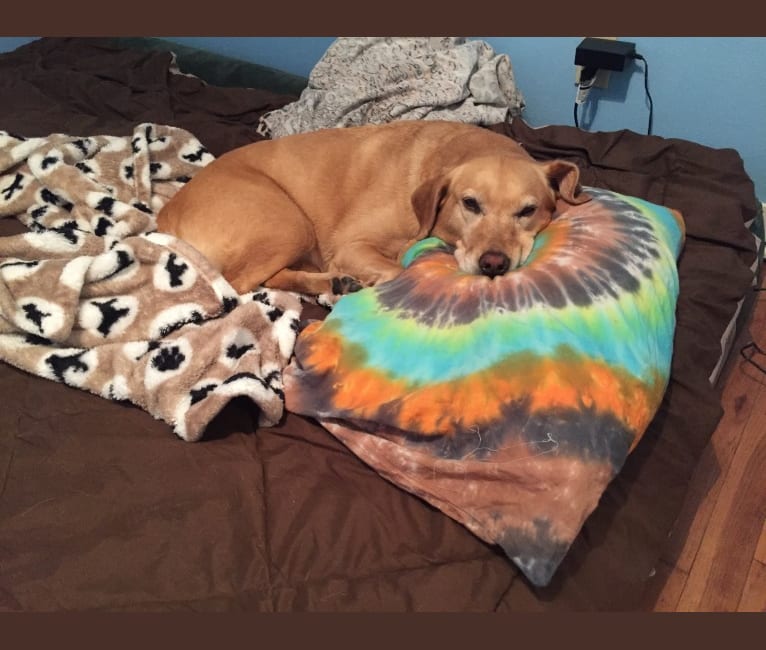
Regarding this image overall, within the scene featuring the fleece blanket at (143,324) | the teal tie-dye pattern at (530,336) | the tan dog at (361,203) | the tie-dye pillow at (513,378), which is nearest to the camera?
the tie-dye pillow at (513,378)

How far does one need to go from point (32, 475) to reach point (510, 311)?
1173mm

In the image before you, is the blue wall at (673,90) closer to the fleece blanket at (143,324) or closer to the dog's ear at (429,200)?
the dog's ear at (429,200)

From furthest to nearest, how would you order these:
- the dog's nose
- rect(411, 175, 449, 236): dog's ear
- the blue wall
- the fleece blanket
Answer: the blue wall < rect(411, 175, 449, 236): dog's ear < the dog's nose < the fleece blanket

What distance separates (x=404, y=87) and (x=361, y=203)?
0.83m

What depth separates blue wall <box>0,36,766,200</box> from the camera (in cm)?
249

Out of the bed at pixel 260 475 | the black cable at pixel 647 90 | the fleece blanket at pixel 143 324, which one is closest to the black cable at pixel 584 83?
the black cable at pixel 647 90

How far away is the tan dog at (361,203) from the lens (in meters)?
1.89

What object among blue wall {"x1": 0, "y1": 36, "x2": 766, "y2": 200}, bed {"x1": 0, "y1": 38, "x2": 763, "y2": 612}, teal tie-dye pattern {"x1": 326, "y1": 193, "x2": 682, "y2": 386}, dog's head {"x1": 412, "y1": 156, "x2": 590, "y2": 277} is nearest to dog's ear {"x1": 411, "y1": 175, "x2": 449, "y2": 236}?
dog's head {"x1": 412, "y1": 156, "x2": 590, "y2": 277}

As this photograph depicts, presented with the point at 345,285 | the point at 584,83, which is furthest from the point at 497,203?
the point at 584,83

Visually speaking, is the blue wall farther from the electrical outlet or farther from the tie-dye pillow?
the tie-dye pillow

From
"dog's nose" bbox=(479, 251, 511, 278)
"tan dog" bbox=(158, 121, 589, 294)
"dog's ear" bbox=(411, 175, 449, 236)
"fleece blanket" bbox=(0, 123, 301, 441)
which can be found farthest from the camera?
"dog's ear" bbox=(411, 175, 449, 236)

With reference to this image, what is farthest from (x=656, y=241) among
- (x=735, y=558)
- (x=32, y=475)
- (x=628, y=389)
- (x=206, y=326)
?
(x=32, y=475)

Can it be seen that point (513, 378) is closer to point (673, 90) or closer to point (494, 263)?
point (494, 263)

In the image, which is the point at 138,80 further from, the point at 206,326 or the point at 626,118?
the point at 626,118
